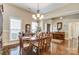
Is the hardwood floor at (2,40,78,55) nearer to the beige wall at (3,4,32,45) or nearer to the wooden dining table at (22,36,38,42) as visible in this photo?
the beige wall at (3,4,32,45)

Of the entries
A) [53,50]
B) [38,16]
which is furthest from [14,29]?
[53,50]

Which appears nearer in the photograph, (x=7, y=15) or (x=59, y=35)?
(x=7, y=15)

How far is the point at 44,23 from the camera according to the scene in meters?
2.29

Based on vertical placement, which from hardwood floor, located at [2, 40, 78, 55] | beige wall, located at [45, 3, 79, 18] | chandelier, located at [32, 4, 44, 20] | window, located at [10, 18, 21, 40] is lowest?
hardwood floor, located at [2, 40, 78, 55]

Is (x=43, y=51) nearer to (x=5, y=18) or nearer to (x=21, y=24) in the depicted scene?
(x=21, y=24)

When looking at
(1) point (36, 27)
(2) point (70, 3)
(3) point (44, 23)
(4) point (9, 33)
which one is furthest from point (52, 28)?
(4) point (9, 33)

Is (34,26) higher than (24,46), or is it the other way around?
(34,26)

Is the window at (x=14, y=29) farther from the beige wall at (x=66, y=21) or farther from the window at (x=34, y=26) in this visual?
the beige wall at (x=66, y=21)

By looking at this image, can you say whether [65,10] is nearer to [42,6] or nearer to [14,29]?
[42,6]

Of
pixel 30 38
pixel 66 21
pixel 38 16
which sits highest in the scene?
pixel 38 16

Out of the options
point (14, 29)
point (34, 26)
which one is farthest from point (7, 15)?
point (34, 26)

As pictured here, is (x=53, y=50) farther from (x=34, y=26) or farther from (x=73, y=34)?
(x=34, y=26)

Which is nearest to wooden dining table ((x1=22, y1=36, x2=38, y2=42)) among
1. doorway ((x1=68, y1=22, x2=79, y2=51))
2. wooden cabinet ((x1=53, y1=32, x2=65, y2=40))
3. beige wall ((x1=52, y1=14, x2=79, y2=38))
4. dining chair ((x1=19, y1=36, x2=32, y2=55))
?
dining chair ((x1=19, y1=36, x2=32, y2=55))

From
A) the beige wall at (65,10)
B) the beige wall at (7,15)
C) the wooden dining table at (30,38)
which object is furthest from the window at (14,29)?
the beige wall at (65,10)
